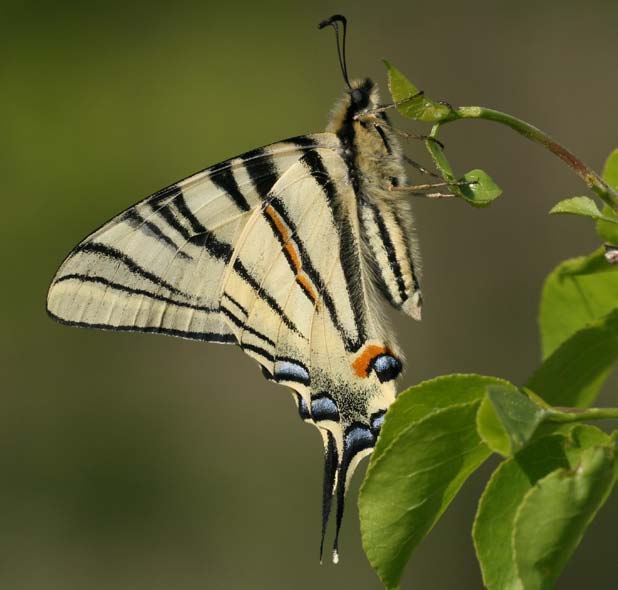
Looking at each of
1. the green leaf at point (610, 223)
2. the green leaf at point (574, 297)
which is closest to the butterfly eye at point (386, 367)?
the green leaf at point (574, 297)

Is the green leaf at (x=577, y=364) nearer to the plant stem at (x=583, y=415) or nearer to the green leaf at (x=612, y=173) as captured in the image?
the green leaf at (x=612, y=173)

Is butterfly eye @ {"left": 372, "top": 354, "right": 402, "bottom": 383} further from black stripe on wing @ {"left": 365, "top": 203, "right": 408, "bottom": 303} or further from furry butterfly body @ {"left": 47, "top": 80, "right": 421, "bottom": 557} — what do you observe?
black stripe on wing @ {"left": 365, "top": 203, "right": 408, "bottom": 303}

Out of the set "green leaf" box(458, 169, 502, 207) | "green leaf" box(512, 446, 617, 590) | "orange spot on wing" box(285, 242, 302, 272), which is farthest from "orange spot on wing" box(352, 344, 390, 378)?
"green leaf" box(512, 446, 617, 590)

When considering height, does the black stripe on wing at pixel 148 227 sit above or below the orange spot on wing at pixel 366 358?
above

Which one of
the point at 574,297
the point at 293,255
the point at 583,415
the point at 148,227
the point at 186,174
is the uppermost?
the point at 186,174

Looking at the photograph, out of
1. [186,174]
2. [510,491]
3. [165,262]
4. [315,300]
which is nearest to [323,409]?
[315,300]

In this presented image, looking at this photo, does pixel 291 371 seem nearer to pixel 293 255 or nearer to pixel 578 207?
pixel 293 255

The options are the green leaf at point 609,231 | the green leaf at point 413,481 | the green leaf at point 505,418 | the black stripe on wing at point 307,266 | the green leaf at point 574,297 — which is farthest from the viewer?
the black stripe on wing at point 307,266
